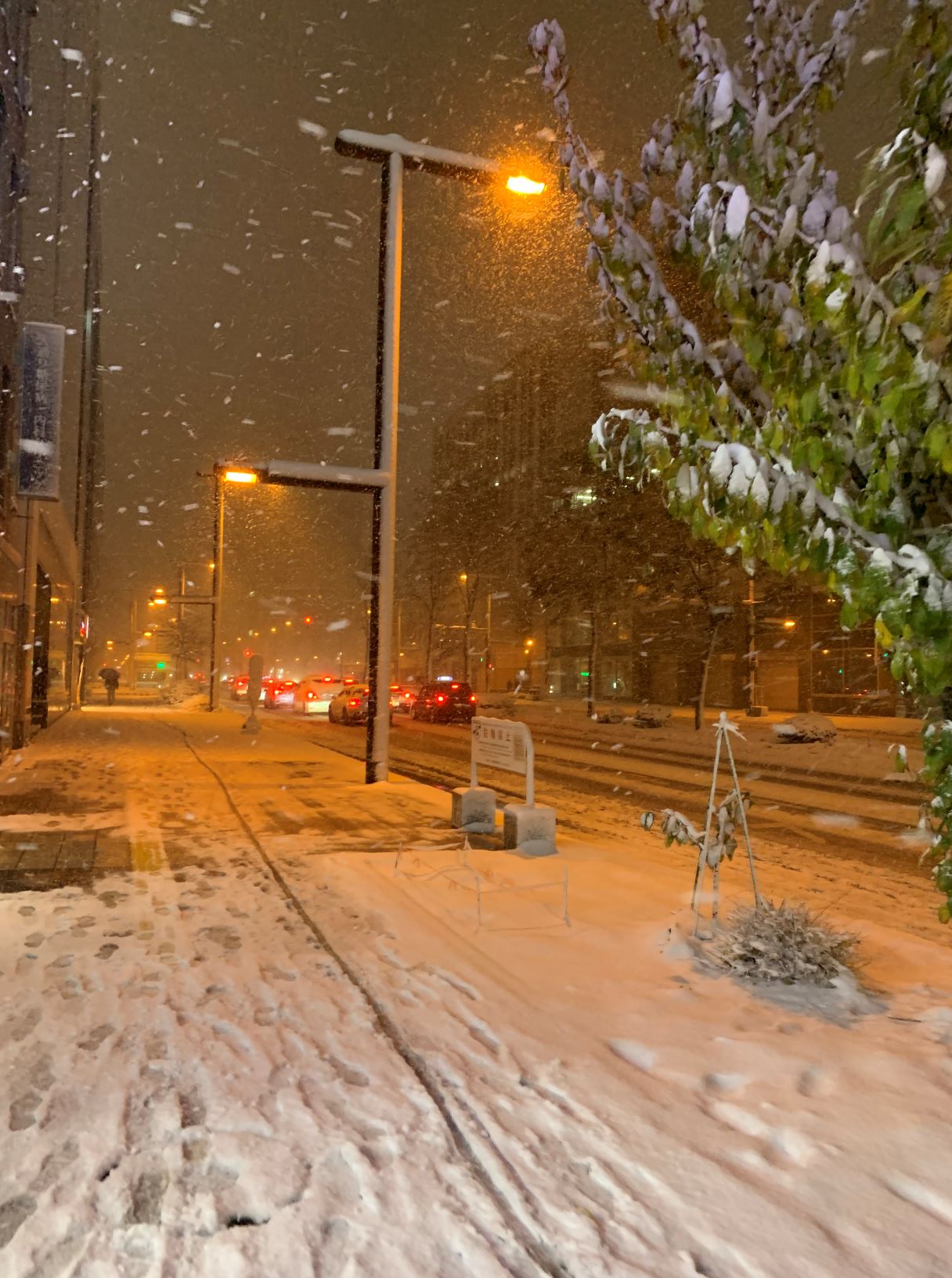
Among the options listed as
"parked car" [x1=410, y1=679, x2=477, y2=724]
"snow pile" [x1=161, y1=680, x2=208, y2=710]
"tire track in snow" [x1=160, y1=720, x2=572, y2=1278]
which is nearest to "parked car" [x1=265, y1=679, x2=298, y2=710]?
"snow pile" [x1=161, y1=680, x2=208, y2=710]

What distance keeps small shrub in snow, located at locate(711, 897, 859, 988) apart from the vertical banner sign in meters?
14.7

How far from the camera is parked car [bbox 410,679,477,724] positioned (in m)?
35.3

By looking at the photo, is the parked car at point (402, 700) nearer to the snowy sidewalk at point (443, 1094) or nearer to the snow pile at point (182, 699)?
the snow pile at point (182, 699)

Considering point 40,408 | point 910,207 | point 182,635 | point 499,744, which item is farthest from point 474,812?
point 182,635

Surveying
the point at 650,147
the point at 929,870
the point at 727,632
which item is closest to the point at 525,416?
the point at 727,632

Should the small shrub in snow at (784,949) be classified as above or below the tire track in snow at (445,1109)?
above

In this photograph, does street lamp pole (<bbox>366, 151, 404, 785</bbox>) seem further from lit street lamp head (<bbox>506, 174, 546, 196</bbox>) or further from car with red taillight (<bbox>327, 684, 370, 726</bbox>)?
car with red taillight (<bbox>327, 684, 370, 726</bbox>)

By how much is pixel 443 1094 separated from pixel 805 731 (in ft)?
74.1

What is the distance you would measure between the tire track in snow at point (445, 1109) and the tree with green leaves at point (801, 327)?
1815 mm

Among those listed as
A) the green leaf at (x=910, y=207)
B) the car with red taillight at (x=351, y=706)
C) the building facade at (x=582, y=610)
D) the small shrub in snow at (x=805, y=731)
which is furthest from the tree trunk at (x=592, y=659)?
the green leaf at (x=910, y=207)

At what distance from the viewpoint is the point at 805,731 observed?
80.0 feet

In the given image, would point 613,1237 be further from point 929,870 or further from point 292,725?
point 292,725

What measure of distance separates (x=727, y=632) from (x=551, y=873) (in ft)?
124

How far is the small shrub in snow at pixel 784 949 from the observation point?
4.92 metres
